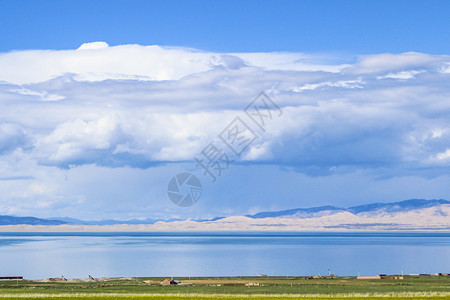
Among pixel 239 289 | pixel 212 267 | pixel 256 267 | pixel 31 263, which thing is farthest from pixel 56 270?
pixel 239 289

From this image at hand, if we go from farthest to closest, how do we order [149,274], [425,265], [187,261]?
[187,261] < [425,265] < [149,274]

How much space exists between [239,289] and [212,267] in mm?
65793

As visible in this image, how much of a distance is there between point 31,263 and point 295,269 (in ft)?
221

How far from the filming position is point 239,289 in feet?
299

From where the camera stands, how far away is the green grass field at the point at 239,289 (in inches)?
3095

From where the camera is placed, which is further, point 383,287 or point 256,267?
point 256,267

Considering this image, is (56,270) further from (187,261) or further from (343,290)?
(343,290)

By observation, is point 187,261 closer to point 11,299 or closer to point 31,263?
point 31,263

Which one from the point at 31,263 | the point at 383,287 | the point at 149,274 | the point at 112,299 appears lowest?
the point at 112,299

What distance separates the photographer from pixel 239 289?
3590 inches

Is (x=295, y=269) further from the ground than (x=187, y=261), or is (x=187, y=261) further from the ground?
(x=187, y=261)

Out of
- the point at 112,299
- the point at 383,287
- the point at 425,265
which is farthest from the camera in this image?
the point at 425,265

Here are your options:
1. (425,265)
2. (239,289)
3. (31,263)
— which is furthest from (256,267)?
(239,289)

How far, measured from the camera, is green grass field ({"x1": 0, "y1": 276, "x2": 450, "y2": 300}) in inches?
3095
